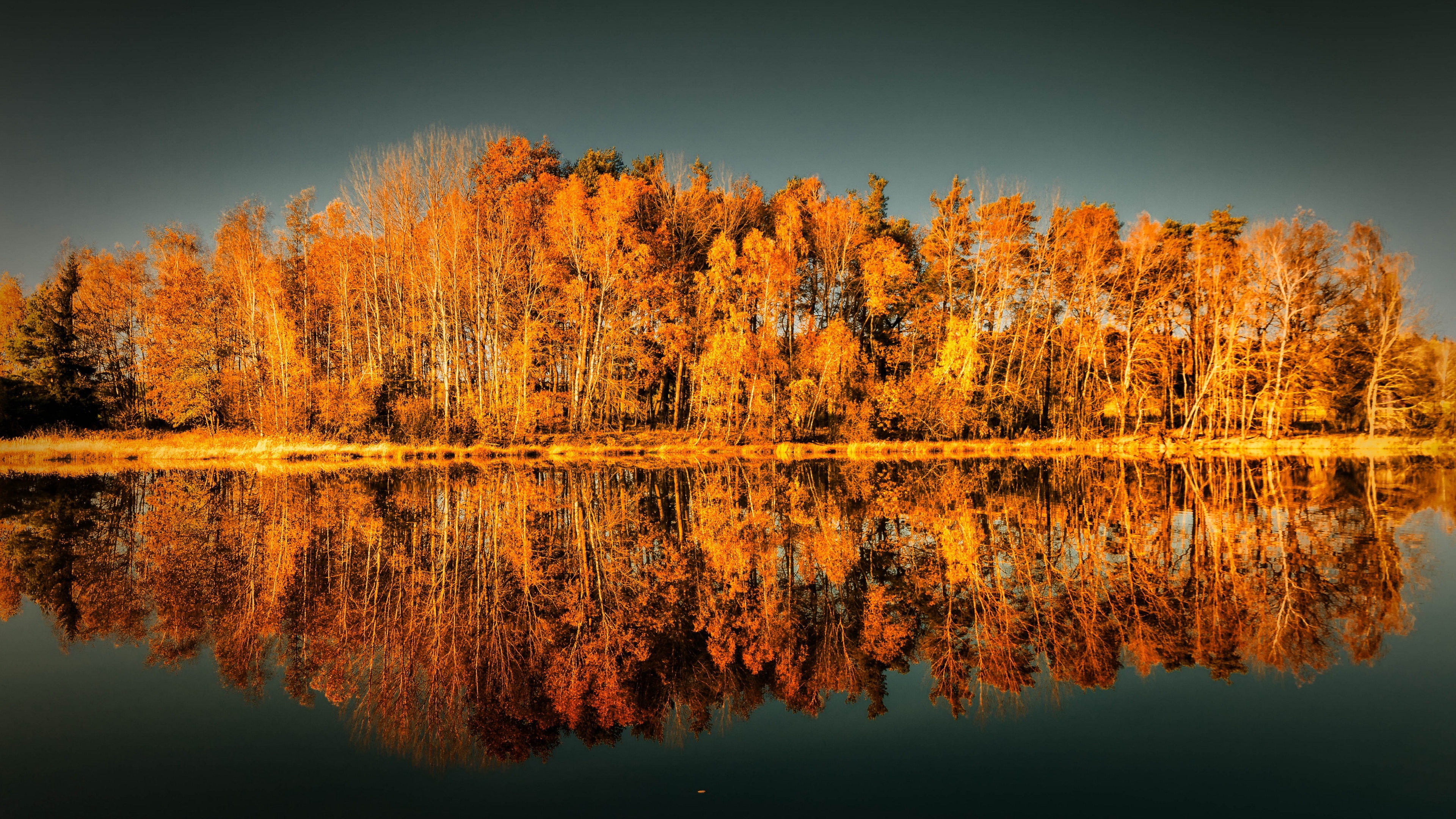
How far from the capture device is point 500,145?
1460 inches

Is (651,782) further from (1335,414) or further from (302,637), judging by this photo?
(1335,414)

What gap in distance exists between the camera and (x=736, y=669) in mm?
6480

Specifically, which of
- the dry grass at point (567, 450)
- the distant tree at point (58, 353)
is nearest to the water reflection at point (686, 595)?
the dry grass at point (567, 450)

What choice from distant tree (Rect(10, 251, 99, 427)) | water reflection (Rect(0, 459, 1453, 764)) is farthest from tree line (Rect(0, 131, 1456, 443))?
water reflection (Rect(0, 459, 1453, 764))

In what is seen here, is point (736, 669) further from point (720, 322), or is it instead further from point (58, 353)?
point (58, 353)

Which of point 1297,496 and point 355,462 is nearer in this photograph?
point 1297,496

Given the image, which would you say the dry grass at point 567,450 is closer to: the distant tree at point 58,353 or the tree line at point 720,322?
the tree line at point 720,322

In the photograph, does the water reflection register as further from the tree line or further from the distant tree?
the distant tree

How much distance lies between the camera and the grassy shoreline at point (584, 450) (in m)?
30.6

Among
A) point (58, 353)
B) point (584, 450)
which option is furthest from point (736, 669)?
point (58, 353)

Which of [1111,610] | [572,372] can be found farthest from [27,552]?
[572,372]

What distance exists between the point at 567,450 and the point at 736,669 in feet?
84.5

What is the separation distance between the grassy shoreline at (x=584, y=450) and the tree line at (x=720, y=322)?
1265 mm

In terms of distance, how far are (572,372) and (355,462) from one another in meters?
11.5
